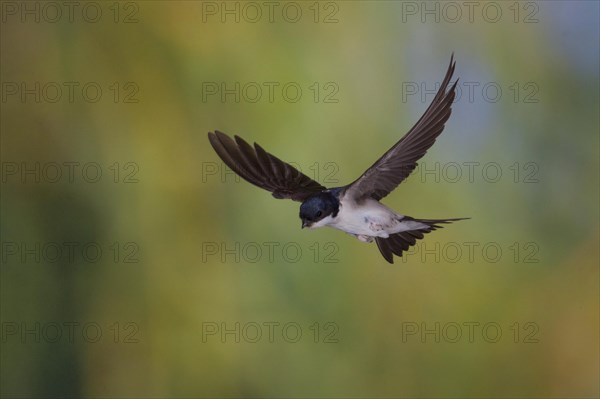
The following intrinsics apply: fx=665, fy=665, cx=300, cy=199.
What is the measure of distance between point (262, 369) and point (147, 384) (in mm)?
293

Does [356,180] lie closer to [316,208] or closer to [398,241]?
[316,208]

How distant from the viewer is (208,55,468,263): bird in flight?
123cm

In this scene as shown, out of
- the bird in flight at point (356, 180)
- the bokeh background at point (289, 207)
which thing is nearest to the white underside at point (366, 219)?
the bird in flight at point (356, 180)

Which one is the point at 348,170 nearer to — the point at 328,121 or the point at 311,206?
the point at 328,121

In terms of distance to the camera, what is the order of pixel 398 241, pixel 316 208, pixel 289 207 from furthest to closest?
1. pixel 289 207
2. pixel 398 241
3. pixel 316 208

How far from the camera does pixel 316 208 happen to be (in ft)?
4.09

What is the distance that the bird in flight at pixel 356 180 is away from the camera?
4.04 feet

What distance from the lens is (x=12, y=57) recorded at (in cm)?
173

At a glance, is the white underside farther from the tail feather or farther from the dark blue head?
the tail feather

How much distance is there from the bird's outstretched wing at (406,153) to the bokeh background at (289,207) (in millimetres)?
340

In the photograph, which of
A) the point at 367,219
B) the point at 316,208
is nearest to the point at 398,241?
the point at 367,219

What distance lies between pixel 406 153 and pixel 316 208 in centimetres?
20

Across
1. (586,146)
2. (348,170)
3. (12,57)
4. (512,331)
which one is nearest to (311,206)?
(348,170)

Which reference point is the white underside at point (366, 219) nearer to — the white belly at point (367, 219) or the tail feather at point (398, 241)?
the white belly at point (367, 219)
